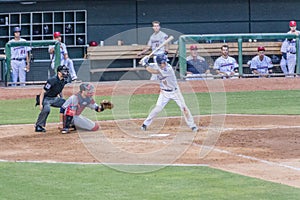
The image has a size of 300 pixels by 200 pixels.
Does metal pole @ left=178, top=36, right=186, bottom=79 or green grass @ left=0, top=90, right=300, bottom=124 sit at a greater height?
metal pole @ left=178, top=36, right=186, bottom=79

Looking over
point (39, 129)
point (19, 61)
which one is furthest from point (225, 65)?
point (39, 129)

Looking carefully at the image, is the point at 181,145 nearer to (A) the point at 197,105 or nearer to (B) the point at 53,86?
(B) the point at 53,86

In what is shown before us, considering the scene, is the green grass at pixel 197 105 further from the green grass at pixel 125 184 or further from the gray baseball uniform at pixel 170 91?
the green grass at pixel 125 184

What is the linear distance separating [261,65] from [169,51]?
2703 millimetres

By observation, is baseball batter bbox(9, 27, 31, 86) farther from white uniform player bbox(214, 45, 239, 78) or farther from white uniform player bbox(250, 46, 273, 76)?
white uniform player bbox(250, 46, 273, 76)

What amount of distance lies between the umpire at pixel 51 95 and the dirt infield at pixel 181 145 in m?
0.25

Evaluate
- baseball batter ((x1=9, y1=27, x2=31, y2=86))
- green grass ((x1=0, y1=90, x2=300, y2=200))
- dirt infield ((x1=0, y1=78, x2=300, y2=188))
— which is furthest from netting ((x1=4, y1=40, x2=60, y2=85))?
green grass ((x1=0, y1=90, x2=300, y2=200))

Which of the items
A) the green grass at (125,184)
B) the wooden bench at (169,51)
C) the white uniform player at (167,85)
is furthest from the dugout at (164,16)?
the green grass at (125,184)

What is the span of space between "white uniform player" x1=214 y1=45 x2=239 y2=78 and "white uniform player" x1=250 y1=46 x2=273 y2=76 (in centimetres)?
55

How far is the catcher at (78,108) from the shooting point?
14.7m

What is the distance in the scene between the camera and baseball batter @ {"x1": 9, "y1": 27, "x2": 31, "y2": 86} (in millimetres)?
23531

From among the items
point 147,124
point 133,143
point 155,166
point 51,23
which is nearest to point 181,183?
point 155,166

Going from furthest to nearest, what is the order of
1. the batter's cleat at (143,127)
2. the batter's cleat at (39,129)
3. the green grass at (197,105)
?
the green grass at (197,105)
the batter's cleat at (39,129)
the batter's cleat at (143,127)

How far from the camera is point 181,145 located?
13.2m
